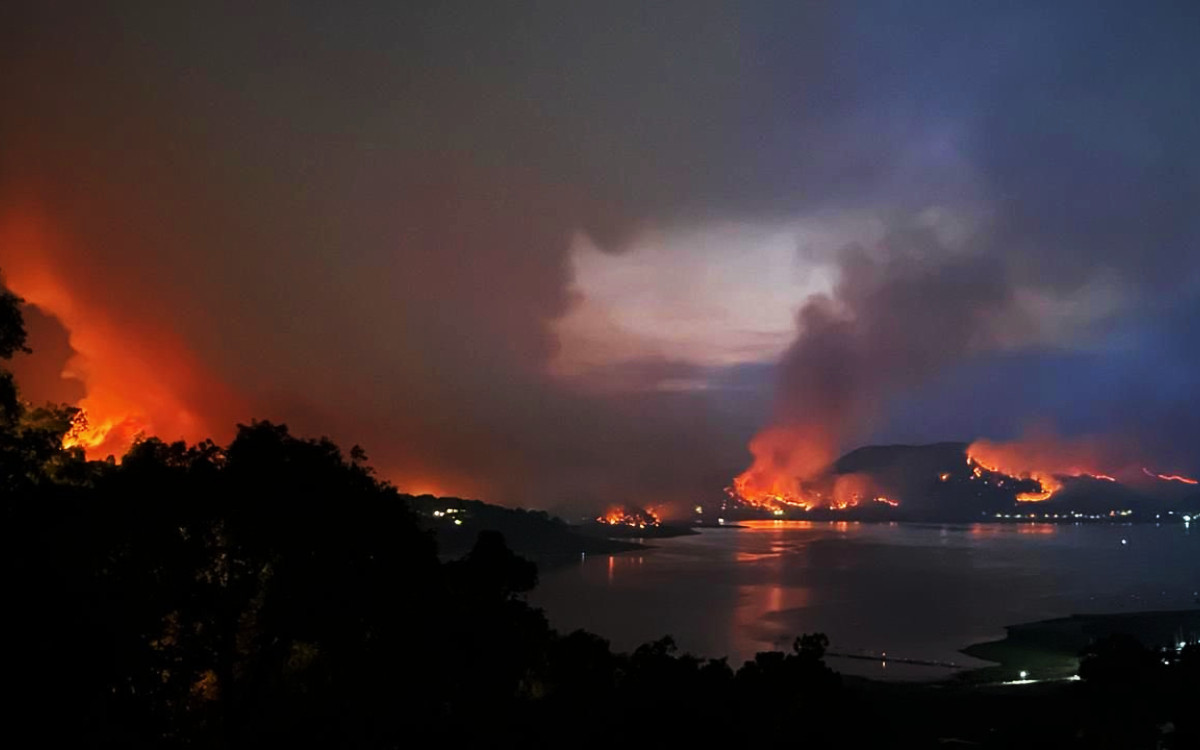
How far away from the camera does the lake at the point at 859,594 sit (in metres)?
58.7

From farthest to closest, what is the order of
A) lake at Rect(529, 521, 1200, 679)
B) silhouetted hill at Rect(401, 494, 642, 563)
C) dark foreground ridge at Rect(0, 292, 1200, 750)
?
silhouetted hill at Rect(401, 494, 642, 563), lake at Rect(529, 521, 1200, 679), dark foreground ridge at Rect(0, 292, 1200, 750)

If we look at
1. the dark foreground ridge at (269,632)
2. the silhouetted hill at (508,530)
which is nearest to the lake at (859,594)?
the silhouetted hill at (508,530)

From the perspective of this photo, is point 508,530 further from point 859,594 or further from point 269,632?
point 269,632

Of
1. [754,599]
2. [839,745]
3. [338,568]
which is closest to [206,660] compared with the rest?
[338,568]

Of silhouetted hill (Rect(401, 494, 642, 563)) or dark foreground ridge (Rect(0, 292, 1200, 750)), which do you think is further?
silhouetted hill (Rect(401, 494, 642, 563))

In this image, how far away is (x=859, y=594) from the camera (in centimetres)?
8475

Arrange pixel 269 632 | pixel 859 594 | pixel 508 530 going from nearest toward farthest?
1. pixel 269 632
2. pixel 859 594
3. pixel 508 530

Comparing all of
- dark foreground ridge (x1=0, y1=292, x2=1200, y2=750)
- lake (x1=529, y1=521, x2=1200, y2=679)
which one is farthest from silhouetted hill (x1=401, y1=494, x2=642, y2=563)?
dark foreground ridge (x1=0, y1=292, x2=1200, y2=750)

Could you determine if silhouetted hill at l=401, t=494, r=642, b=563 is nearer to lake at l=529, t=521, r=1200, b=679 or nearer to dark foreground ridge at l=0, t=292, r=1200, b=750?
lake at l=529, t=521, r=1200, b=679

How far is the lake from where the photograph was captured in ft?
192

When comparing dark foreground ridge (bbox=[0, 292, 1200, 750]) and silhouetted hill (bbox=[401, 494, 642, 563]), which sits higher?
dark foreground ridge (bbox=[0, 292, 1200, 750])

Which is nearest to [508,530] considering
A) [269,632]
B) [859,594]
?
[859,594]

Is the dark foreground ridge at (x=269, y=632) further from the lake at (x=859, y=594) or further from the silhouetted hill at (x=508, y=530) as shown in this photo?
the silhouetted hill at (x=508, y=530)

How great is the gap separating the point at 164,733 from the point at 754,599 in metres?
75.4
